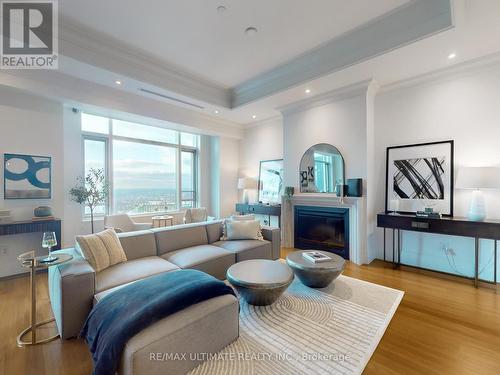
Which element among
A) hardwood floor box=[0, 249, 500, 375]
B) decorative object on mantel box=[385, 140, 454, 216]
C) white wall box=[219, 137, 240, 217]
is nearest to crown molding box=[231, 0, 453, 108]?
decorative object on mantel box=[385, 140, 454, 216]

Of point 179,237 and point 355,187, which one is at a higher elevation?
point 355,187

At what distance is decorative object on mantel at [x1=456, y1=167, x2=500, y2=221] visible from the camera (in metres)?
2.75

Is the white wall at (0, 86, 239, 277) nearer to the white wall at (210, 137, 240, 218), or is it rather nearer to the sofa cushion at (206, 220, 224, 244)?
the sofa cushion at (206, 220, 224, 244)

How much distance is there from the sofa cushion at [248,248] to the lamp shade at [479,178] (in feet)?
9.11

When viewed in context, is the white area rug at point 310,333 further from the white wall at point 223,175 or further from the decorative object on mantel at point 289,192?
the white wall at point 223,175

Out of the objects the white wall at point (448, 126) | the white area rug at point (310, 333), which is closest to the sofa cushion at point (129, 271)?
the white area rug at point (310, 333)

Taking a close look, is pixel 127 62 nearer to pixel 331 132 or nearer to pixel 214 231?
pixel 214 231

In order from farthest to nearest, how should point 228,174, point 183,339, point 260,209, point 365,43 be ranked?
point 228,174 → point 260,209 → point 365,43 → point 183,339

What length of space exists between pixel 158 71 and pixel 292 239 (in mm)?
4037

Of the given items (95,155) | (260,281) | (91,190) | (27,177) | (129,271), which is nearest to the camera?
(260,281)

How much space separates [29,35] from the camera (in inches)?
106

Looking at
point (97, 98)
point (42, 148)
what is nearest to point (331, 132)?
point (97, 98)

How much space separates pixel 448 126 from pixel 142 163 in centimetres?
592

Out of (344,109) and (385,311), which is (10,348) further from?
(344,109)
